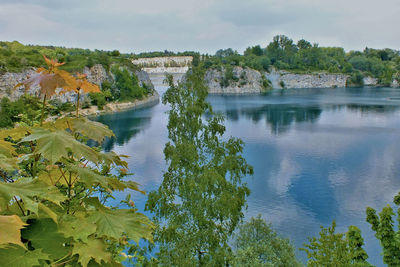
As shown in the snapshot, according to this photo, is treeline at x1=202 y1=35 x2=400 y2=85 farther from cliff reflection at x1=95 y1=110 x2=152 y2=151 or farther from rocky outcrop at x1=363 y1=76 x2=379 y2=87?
cliff reflection at x1=95 y1=110 x2=152 y2=151

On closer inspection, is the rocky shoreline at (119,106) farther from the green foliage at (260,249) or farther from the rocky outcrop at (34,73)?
the green foliage at (260,249)

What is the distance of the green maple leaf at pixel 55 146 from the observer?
137 cm

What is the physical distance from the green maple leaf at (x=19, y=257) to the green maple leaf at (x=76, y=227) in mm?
154

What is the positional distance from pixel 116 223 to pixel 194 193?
723 cm

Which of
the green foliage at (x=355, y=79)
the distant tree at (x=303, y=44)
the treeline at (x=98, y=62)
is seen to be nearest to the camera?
the treeline at (x=98, y=62)

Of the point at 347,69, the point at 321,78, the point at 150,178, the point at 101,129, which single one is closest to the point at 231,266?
the point at 101,129

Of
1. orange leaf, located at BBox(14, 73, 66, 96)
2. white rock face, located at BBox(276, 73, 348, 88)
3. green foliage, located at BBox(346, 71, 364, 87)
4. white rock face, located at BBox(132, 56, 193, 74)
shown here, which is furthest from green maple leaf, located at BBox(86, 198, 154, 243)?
white rock face, located at BBox(132, 56, 193, 74)

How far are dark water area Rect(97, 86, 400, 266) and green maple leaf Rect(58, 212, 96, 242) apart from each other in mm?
12242

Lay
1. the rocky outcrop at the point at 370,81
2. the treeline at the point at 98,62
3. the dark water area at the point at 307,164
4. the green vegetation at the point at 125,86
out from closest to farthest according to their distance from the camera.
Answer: the dark water area at the point at 307,164 < the treeline at the point at 98,62 < the green vegetation at the point at 125,86 < the rocky outcrop at the point at 370,81

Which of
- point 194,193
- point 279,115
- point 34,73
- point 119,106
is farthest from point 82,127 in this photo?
point 119,106


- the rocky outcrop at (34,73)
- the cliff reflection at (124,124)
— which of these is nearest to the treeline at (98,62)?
the rocky outcrop at (34,73)

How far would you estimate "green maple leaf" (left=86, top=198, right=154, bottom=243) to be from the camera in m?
1.45

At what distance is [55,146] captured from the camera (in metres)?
1.41

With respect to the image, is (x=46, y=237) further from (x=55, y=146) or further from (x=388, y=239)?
(x=388, y=239)
